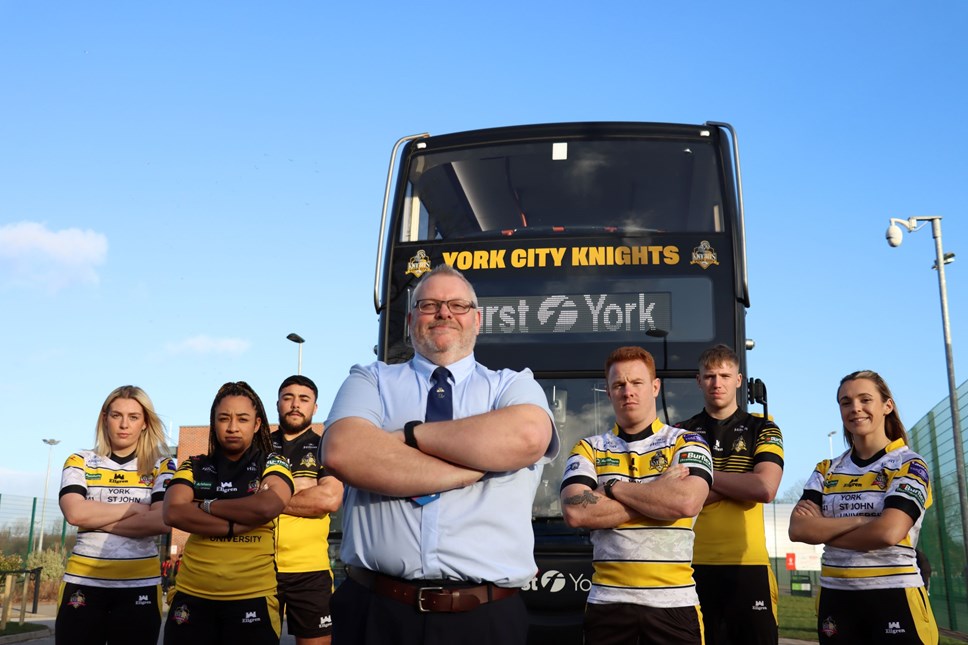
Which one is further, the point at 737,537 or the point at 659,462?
the point at 737,537

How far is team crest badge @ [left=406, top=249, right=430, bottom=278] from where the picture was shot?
26.8 ft

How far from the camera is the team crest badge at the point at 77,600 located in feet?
17.6

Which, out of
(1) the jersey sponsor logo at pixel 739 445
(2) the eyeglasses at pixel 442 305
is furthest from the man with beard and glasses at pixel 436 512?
(1) the jersey sponsor logo at pixel 739 445

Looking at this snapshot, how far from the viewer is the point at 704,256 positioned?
25.3 ft

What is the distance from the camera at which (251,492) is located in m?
5.30

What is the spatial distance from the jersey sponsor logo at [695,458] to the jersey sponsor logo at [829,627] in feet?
4.20

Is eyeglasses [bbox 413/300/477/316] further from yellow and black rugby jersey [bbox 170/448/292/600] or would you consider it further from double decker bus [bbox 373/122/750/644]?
double decker bus [bbox 373/122/750/644]

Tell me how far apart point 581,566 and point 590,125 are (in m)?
4.07

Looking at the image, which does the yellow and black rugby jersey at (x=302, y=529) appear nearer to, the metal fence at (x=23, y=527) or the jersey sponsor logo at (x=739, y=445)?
the jersey sponsor logo at (x=739, y=445)

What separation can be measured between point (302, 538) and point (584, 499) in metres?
3.00

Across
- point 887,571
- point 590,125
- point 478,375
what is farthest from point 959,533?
point 478,375

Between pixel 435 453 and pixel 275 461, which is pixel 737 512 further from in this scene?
pixel 435 453

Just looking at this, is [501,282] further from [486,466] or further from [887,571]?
[486,466]

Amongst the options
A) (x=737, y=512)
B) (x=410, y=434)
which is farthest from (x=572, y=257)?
(x=410, y=434)
